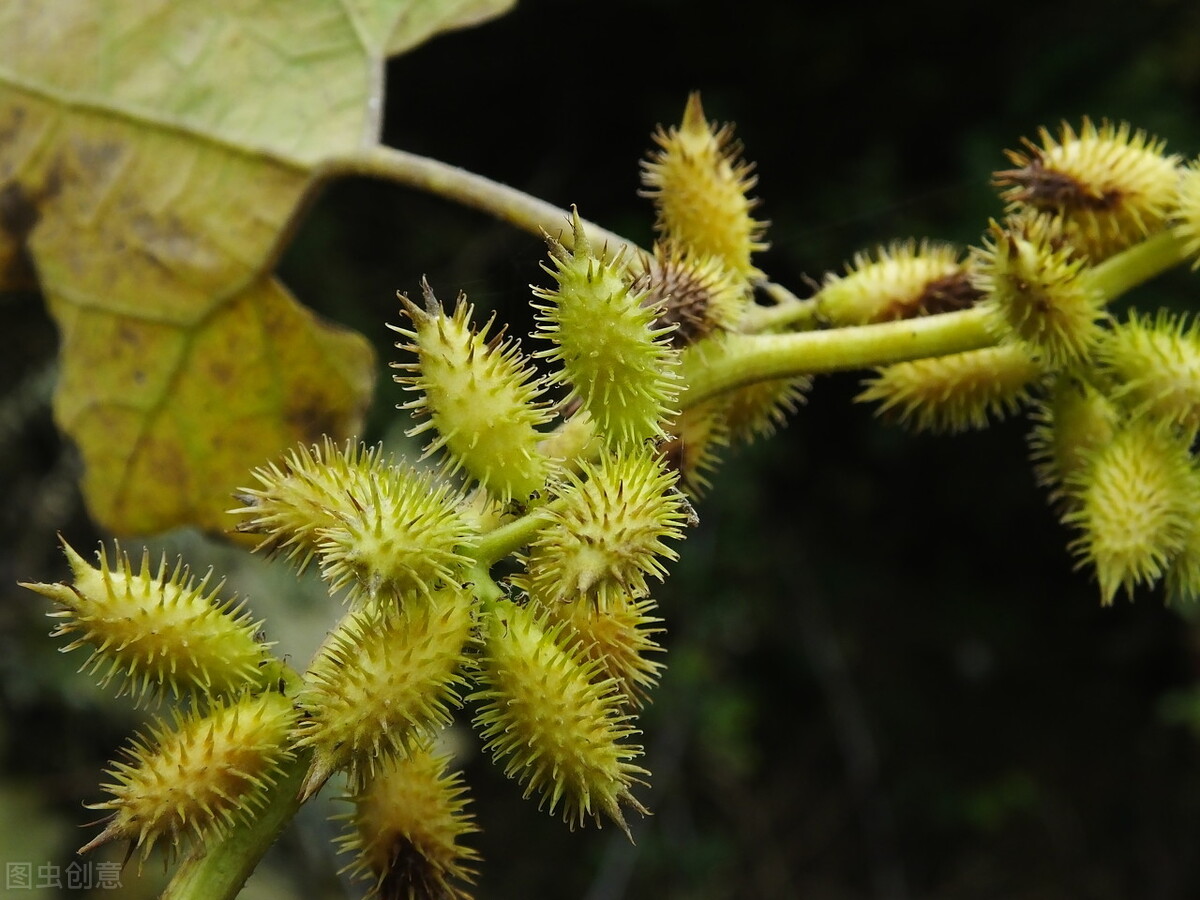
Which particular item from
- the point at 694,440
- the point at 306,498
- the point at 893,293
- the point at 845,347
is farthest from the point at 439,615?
the point at 893,293

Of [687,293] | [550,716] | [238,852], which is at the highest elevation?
[687,293]

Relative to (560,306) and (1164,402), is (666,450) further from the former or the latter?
(1164,402)

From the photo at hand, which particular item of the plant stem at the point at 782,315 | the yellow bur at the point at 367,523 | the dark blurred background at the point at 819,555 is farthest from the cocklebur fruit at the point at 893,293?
the dark blurred background at the point at 819,555

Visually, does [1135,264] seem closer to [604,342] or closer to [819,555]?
[604,342]

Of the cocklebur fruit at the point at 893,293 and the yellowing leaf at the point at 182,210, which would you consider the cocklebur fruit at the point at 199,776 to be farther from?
the cocklebur fruit at the point at 893,293

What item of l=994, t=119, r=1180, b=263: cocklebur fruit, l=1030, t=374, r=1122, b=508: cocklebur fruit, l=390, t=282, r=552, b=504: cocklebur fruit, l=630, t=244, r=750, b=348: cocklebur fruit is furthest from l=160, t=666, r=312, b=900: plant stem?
l=994, t=119, r=1180, b=263: cocklebur fruit

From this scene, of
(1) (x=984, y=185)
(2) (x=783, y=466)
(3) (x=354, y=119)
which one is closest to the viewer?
(3) (x=354, y=119)

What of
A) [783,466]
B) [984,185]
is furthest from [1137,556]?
[783,466]
